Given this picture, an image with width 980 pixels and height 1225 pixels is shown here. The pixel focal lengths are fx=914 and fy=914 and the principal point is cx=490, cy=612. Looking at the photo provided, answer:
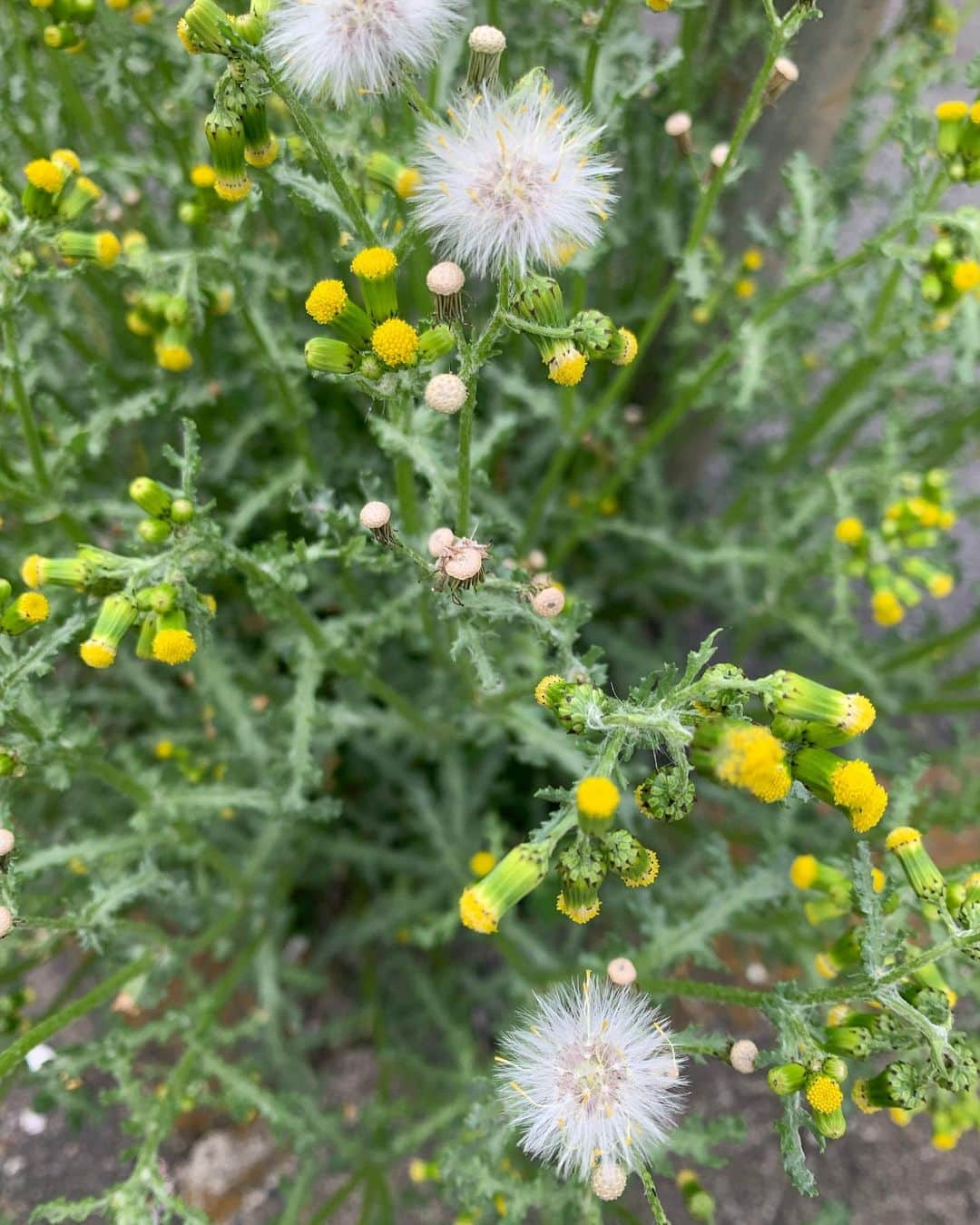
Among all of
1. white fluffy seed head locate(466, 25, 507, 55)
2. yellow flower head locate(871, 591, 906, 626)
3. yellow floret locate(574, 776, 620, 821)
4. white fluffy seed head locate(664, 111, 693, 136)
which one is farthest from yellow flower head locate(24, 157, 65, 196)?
yellow flower head locate(871, 591, 906, 626)

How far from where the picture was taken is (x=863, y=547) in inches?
105

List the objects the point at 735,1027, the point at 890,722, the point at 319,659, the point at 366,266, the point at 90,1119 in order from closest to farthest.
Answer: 1. the point at 366,266
2. the point at 319,659
3. the point at 90,1119
4. the point at 735,1027
5. the point at 890,722

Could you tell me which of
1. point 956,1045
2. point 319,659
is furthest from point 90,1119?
point 956,1045

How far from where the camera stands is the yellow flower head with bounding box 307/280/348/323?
1.43 meters

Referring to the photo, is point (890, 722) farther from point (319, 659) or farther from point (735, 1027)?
point (319, 659)

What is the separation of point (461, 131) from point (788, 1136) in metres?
1.71

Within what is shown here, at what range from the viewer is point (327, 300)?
1441 millimetres

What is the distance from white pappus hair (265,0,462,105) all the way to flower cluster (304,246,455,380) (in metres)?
0.27

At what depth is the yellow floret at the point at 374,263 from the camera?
57.0 inches

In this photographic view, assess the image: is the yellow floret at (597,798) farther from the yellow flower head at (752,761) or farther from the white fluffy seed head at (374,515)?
the white fluffy seed head at (374,515)

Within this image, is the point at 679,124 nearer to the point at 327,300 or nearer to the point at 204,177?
the point at 204,177

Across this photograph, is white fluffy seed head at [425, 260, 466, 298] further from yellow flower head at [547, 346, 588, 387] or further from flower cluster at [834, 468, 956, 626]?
flower cluster at [834, 468, 956, 626]

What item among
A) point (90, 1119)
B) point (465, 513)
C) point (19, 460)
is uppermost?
point (19, 460)

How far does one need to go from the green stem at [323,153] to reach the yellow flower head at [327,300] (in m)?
0.19
